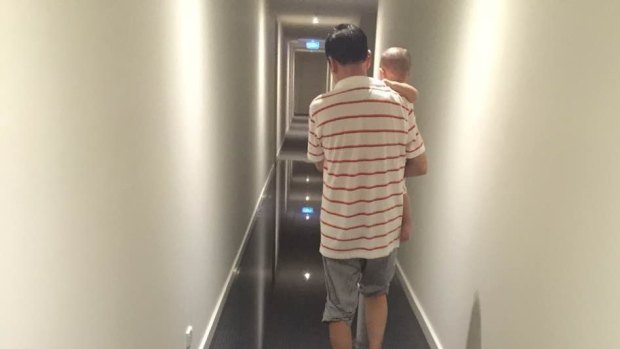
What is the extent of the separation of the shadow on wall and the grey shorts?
0.37 m

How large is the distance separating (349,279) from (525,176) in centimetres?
79

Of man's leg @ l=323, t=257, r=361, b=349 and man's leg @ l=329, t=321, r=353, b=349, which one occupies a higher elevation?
man's leg @ l=323, t=257, r=361, b=349

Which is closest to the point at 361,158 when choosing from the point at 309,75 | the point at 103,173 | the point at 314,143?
the point at 314,143

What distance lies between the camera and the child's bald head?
2148mm

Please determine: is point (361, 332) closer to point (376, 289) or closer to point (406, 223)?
point (376, 289)

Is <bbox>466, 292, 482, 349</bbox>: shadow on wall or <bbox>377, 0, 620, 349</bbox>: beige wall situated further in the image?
<bbox>466, 292, 482, 349</bbox>: shadow on wall

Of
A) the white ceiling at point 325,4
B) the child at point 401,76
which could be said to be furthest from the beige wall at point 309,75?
the child at point 401,76

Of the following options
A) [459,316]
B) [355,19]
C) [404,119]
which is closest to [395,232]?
[404,119]

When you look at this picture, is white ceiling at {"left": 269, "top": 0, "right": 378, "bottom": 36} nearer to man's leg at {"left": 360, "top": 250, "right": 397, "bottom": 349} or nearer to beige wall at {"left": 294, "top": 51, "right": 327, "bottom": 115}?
man's leg at {"left": 360, "top": 250, "right": 397, "bottom": 349}

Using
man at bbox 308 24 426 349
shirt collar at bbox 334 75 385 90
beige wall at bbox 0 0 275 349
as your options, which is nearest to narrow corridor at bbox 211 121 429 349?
beige wall at bbox 0 0 275 349

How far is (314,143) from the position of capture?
190 cm

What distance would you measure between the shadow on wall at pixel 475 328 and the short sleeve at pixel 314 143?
86 centimetres

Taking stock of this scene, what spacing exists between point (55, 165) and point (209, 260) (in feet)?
6.12

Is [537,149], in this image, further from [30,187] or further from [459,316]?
[30,187]
